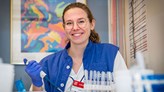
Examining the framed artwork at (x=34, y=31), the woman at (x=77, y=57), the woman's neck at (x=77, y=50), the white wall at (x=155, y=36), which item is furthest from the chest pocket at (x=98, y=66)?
the framed artwork at (x=34, y=31)

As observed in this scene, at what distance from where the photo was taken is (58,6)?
5.55 ft

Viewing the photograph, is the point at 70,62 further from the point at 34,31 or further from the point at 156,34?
the point at 34,31

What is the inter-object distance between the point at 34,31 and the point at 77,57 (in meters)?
0.72

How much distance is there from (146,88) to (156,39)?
12 centimetres

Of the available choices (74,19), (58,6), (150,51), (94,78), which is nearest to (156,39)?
(150,51)

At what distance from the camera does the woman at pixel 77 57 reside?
35.3 inches

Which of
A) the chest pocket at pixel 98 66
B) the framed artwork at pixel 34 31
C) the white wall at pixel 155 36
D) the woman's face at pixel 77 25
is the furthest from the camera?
the framed artwork at pixel 34 31

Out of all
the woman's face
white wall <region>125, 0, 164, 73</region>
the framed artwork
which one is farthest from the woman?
the framed artwork

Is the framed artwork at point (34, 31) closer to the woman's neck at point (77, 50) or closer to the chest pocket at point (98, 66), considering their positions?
the woman's neck at point (77, 50)

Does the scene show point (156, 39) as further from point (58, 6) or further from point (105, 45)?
point (58, 6)

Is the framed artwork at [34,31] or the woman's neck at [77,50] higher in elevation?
the framed artwork at [34,31]

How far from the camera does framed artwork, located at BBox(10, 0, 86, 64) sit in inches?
64.6

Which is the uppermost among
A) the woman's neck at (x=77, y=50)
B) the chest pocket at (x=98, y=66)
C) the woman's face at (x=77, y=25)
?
the woman's face at (x=77, y=25)

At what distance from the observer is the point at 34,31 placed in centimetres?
165
